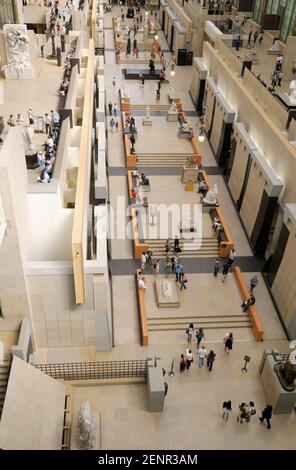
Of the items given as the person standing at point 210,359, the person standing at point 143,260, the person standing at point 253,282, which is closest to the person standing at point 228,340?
the person standing at point 210,359

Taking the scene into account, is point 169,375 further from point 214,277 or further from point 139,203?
point 139,203

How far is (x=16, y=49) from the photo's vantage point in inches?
851

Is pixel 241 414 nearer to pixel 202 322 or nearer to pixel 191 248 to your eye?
pixel 202 322

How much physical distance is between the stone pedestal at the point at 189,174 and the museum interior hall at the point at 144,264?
0.13m

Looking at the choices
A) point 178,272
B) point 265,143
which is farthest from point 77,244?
point 265,143

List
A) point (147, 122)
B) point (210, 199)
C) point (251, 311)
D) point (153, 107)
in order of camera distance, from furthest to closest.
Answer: point (153, 107)
point (147, 122)
point (210, 199)
point (251, 311)

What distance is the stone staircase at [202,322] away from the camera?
55.7 ft

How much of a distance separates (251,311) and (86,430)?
7.99 meters

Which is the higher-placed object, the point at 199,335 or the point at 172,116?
the point at 172,116

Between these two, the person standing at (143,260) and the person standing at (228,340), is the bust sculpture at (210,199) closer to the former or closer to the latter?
the person standing at (143,260)

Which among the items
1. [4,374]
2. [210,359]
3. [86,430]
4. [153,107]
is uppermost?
[153,107]

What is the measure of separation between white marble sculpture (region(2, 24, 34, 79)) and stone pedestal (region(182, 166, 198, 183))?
9.34 meters

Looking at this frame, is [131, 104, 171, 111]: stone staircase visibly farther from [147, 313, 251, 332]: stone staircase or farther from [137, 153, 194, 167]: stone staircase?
[147, 313, 251, 332]: stone staircase

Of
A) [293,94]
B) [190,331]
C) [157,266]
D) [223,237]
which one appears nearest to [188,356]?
[190,331]
